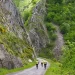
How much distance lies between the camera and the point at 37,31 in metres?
144

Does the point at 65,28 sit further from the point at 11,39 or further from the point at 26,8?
the point at 11,39

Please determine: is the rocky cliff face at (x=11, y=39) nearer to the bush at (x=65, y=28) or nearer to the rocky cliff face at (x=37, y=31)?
the rocky cliff face at (x=37, y=31)

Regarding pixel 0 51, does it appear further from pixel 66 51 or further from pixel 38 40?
pixel 38 40

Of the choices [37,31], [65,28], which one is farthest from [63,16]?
[37,31]

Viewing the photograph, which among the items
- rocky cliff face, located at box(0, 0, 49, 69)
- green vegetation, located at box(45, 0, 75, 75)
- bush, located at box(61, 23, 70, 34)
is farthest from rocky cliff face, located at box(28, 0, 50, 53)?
bush, located at box(61, 23, 70, 34)

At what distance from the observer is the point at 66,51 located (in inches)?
1779

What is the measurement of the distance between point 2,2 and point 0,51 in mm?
37925

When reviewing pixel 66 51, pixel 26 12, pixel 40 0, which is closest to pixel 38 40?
pixel 26 12

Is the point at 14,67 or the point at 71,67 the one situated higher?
the point at 71,67

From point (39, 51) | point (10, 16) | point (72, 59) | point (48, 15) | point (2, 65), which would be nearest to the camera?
point (72, 59)

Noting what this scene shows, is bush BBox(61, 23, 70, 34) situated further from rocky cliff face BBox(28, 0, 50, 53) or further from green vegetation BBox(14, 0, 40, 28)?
green vegetation BBox(14, 0, 40, 28)

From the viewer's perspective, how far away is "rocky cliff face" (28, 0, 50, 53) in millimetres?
139000

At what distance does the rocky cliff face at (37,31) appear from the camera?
456 feet


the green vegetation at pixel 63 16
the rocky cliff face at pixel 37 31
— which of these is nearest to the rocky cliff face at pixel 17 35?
the rocky cliff face at pixel 37 31
